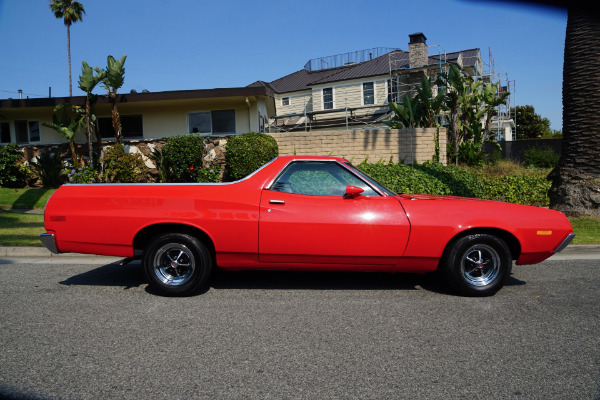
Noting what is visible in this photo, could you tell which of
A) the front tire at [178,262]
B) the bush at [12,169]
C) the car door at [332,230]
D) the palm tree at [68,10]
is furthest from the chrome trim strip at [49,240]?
the palm tree at [68,10]

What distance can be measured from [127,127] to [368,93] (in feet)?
65.9

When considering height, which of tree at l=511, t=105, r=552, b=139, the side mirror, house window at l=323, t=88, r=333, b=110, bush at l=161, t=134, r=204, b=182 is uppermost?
house window at l=323, t=88, r=333, b=110

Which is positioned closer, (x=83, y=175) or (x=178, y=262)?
(x=178, y=262)

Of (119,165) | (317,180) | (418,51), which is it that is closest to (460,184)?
(317,180)

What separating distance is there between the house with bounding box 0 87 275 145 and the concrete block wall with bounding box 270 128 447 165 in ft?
6.22

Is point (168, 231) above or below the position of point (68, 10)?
below

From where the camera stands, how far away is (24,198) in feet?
50.0

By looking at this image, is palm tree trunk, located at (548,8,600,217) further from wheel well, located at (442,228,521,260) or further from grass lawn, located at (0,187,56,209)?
grass lawn, located at (0,187,56,209)

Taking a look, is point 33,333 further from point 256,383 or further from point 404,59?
point 404,59

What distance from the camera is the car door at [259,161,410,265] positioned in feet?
17.3

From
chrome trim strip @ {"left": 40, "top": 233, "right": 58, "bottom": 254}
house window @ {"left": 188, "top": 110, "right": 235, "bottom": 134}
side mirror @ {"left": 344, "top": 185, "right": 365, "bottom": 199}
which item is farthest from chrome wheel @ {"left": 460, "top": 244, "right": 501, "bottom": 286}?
house window @ {"left": 188, "top": 110, "right": 235, "bottom": 134}

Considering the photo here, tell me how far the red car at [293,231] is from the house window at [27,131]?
662 inches

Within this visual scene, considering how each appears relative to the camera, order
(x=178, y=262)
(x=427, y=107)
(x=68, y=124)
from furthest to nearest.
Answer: (x=427, y=107), (x=68, y=124), (x=178, y=262)

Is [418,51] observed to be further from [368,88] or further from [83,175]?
[83,175]
